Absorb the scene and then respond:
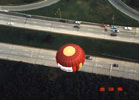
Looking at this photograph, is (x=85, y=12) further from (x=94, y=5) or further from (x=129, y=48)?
(x=129, y=48)

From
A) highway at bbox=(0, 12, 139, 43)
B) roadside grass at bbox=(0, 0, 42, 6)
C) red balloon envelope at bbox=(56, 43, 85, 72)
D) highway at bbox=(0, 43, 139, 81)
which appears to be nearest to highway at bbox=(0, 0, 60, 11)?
roadside grass at bbox=(0, 0, 42, 6)

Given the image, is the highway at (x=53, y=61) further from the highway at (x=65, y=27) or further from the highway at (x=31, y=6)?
the highway at (x=31, y=6)

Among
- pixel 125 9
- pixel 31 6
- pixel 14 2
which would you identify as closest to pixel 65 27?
pixel 31 6

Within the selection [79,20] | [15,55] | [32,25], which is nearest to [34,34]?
[32,25]

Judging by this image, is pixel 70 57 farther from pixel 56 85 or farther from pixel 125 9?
pixel 125 9

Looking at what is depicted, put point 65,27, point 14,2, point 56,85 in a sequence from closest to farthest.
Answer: point 56,85, point 65,27, point 14,2

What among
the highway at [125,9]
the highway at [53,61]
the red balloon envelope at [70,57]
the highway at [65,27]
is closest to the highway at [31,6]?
the highway at [65,27]
